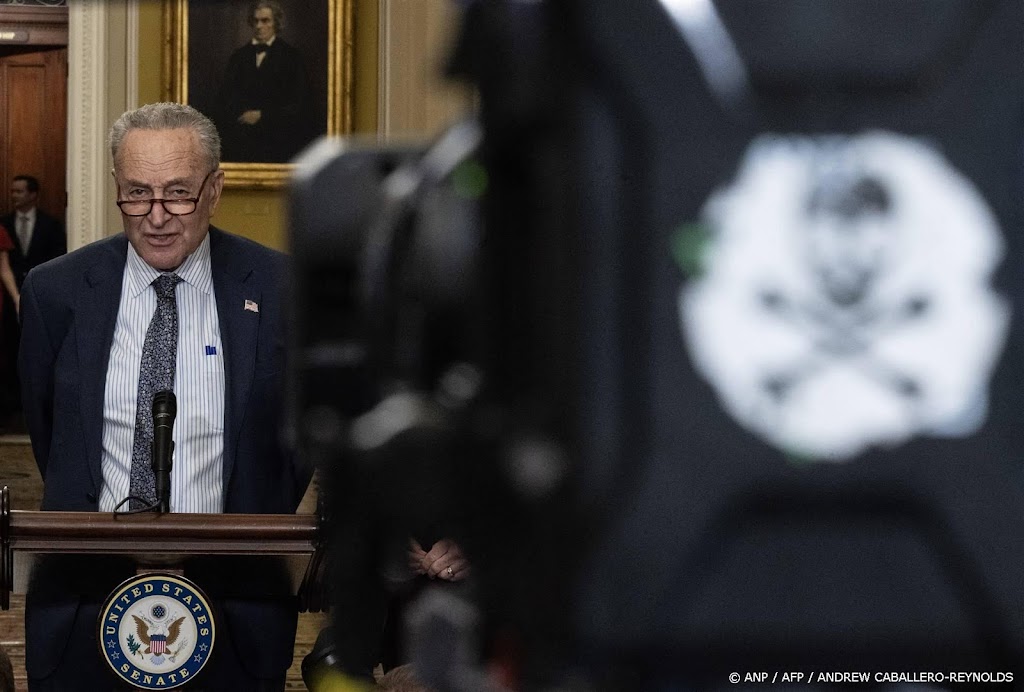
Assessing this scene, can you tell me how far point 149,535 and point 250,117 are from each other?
5.82 m

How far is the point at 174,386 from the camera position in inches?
85.1

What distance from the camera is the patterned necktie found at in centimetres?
213

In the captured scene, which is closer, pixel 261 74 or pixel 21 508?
pixel 21 508

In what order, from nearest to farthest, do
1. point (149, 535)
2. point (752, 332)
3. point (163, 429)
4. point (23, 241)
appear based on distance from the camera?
1. point (752, 332)
2. point (163, 429)
3. point (149, 535)
4. point (23, 241)

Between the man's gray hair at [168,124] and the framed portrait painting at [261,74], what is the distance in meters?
5.49

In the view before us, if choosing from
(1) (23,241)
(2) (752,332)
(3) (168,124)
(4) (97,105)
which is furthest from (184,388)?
(1) (23,241)

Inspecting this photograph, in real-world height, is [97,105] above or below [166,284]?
above

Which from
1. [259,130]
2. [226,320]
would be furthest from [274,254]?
[259,130]

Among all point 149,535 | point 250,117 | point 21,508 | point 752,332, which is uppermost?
point 250,117

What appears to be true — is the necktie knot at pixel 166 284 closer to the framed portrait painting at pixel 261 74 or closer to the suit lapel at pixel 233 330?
the suit lapel at pixel 233 330

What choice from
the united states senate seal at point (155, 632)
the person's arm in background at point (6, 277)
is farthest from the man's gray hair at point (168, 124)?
the person's arm in background at point (6, 277)

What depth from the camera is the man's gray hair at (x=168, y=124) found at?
2148 millimetres

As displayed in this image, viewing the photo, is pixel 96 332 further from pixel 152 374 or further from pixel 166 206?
pixel 166 206

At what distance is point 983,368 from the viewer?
471mm
